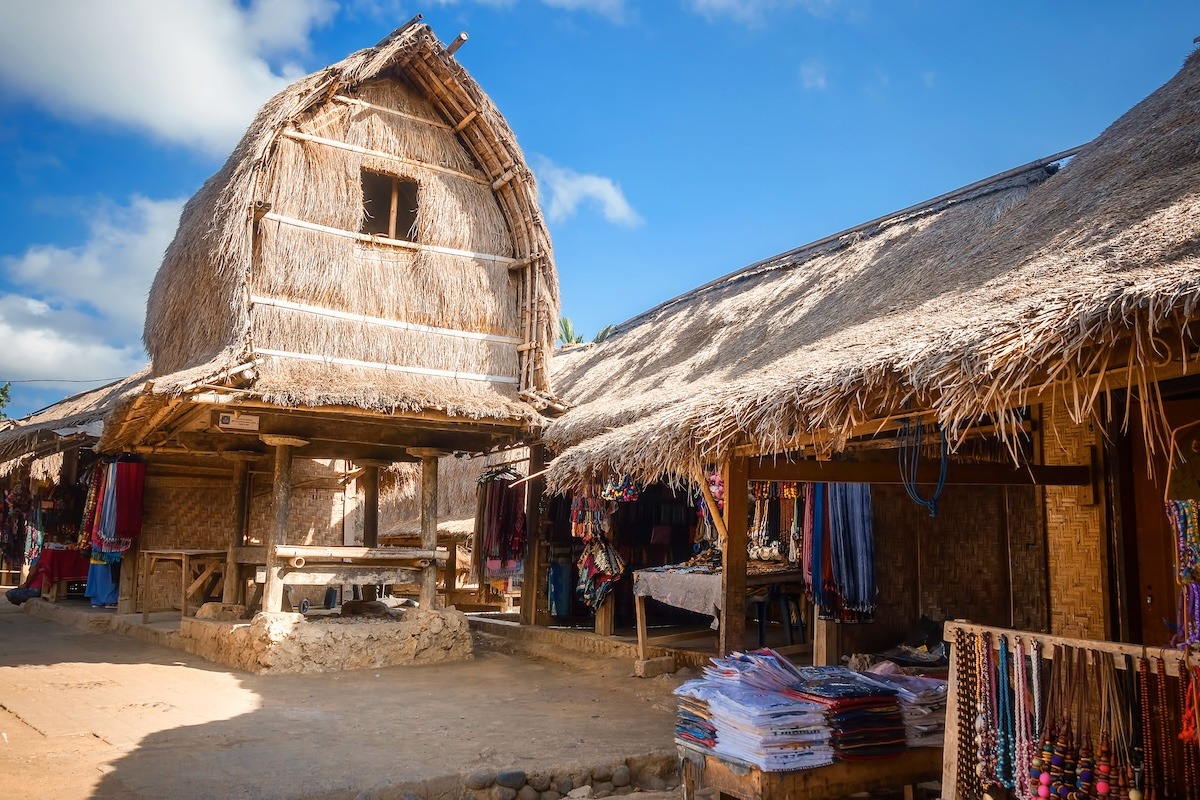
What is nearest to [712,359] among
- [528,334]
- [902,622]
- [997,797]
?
[528,334]

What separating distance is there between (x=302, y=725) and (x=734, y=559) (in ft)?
11.3

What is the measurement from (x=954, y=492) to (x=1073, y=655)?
138 inches

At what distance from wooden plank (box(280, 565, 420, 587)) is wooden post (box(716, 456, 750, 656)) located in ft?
17.5

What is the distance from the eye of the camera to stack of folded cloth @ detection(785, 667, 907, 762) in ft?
14.6

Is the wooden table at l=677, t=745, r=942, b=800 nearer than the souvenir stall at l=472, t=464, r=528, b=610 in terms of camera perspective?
Yes

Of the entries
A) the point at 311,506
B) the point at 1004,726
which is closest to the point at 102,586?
the point at 311,506

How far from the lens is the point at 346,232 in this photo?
33.2 ft

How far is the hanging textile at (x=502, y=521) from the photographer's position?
11.6 m

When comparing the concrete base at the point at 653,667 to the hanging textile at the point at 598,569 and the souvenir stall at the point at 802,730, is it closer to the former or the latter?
the hanging textile at the point at 598,569

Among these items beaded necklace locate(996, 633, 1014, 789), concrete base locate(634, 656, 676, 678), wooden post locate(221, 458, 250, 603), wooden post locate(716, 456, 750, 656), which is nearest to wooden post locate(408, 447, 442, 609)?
wooden post locate(221, 458, 250, 603)

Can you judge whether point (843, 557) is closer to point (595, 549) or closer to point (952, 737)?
point (952, 737)

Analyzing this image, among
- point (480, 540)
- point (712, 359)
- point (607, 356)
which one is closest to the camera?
point (712, 359)

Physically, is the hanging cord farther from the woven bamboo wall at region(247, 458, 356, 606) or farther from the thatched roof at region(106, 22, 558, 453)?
the woven bamboo wall at region(247, 458, 356, 606)

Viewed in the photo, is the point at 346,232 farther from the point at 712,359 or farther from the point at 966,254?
the point at 966,254
